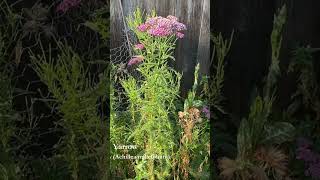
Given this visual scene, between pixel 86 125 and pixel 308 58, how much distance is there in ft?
4.47

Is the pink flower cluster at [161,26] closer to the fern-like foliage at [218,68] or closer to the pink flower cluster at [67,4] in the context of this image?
the fern-like foliage at [218,68]

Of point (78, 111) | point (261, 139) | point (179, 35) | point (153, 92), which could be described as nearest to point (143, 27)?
point (179, 35)

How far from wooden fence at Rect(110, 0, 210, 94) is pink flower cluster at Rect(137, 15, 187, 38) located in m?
0.04

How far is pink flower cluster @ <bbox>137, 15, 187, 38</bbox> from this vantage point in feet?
11.6

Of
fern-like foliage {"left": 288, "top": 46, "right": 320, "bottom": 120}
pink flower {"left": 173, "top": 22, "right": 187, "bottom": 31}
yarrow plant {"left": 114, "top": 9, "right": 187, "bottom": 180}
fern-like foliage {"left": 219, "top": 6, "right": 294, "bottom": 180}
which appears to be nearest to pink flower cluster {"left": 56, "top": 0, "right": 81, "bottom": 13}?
yarrow plant {"left": 114, "top": 9, "right": 187, "bottom": 180}

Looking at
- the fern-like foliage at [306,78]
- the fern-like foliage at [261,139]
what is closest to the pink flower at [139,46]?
the fern-like foliage at [261,139]

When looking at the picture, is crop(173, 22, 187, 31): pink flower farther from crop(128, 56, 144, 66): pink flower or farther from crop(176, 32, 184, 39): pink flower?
crop(128, 56, 144, 66): pink flower

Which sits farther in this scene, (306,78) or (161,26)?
(306,78)

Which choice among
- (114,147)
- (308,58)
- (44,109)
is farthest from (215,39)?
(44,109)

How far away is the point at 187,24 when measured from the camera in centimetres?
358

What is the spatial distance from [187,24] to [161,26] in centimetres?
16

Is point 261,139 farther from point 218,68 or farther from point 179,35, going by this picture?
point 179,35

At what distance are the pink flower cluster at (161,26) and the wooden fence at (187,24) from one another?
0.14ft

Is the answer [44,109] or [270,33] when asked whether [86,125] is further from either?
[270,33]
